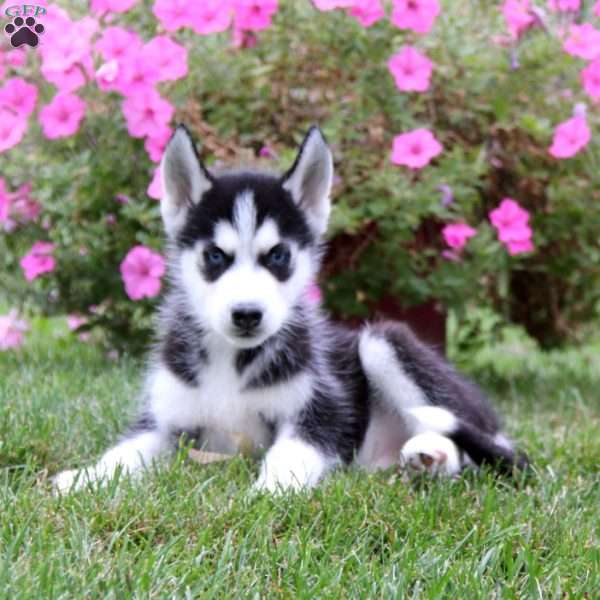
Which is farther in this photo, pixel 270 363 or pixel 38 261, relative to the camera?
pixel 38 261

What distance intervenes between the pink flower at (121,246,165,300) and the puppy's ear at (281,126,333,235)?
4.83 feet

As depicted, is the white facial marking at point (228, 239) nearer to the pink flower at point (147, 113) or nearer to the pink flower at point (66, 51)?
the pink flower at point (147, 113)

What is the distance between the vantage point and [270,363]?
12.3ft

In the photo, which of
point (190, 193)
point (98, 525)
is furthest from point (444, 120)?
point (98, 525)

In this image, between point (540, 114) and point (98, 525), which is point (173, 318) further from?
point (540, 114)

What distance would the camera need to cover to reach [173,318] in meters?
3.96

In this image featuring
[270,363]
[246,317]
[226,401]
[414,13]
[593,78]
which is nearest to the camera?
[246,317]

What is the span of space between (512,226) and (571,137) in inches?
21.8

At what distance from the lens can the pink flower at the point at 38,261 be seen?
5.43 meters

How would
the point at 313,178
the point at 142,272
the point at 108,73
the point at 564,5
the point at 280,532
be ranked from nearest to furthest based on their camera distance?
1. the point at 280,532
2. the point at 313,178
3. the point at 108,73
4. the point at 142,272
5. the point at 564,5

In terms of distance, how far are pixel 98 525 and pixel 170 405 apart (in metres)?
0.97

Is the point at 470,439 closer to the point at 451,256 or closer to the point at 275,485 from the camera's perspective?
the point at 275,485

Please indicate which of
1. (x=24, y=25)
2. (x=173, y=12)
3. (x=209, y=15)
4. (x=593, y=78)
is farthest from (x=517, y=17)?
(x=24, y=25)

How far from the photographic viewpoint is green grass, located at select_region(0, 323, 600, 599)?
2449mm
